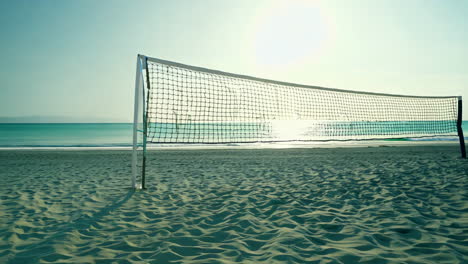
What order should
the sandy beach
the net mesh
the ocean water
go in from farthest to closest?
the ocean water → the net mesh → the sandy beach

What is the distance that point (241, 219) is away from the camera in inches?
161

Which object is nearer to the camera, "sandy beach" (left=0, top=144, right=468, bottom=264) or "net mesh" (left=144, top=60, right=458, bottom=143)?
"sandy beach" (left=0, top=144, right=468, bottom=264)

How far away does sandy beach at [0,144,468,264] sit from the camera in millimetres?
2982

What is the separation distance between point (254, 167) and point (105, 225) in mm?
5664

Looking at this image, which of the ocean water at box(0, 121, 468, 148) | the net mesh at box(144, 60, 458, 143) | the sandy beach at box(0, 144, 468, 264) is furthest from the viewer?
the ocean water at box(0, 121, 468, 148)

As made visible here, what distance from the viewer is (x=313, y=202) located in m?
4.91

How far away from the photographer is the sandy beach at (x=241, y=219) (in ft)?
9.78

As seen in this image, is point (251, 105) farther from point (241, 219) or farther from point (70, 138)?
point (70, 138)

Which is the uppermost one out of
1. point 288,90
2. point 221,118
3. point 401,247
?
point 288,90

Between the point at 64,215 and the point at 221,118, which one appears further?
the point at 221,118

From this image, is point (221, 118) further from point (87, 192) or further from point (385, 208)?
point (385, 208)

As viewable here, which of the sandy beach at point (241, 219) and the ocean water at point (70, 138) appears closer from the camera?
the sandy beach at point (241, 219)

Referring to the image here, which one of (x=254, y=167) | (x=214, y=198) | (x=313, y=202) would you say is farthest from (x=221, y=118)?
(x=313, y=202)

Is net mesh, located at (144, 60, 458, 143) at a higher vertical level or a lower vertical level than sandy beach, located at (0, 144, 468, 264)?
higher
